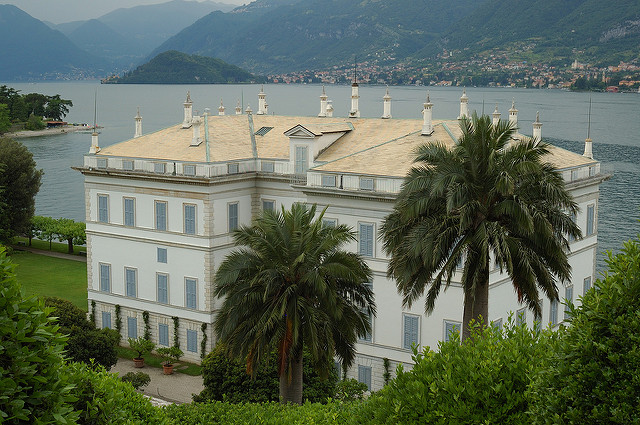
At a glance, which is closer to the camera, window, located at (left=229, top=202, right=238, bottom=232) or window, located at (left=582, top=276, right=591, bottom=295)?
window, located at (left=582, top=276, right=591, bottom=295)

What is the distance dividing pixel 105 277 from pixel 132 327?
3.18m

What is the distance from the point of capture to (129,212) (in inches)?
1845

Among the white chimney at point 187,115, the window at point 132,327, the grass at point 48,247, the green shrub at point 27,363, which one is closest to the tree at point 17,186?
the grass at point 48,247

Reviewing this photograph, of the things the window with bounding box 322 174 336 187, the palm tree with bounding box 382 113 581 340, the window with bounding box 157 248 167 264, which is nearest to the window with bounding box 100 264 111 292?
the window with bounding box 157 248 167 264

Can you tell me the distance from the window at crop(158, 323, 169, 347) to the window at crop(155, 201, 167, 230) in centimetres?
→ 505

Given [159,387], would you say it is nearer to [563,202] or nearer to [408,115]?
[563,202]

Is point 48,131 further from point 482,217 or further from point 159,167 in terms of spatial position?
point 482,217

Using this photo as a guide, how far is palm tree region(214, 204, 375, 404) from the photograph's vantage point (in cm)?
2783

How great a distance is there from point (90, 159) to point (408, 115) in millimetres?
115285

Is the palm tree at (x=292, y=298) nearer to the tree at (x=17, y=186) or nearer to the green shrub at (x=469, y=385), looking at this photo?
the green shrub at (x=469, y=385)

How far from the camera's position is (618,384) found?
40.7 feet

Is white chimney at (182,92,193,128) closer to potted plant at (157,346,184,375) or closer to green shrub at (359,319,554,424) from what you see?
potted plant at (157,346,184,375)

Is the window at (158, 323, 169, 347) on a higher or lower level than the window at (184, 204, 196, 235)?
lower

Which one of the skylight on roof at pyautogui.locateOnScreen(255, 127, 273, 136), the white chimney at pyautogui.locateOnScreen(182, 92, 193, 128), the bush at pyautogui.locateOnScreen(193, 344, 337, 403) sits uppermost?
the white chimney at pyautogui.locateOnScreen(182, 92, 193, 128)
